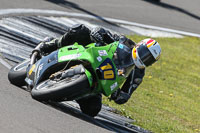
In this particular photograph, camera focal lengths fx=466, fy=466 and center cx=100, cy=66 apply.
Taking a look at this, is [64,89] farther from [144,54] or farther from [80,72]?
[144,54]

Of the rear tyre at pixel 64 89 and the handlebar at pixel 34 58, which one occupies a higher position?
the rear tyre at pixel 64 89

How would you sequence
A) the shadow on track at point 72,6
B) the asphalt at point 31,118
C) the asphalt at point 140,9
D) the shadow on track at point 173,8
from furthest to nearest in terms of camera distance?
1. the shadow on track at point 173,8
2. the shadow on track at point 72,6
3. the asphalt at point 140,9
4. the asphalt at point 31,118

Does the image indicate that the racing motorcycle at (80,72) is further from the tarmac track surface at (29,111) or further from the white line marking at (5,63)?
the white line marking at (5,63)

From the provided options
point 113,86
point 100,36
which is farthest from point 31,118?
point 100,36

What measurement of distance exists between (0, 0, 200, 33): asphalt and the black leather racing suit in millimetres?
6480

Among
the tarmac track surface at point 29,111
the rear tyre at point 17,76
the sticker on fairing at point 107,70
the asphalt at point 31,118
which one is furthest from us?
the rear tyre at point 17,76

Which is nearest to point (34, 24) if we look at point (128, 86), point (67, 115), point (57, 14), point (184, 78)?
point (57, 14)

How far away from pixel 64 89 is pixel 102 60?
2.44ft

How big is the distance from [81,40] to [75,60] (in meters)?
0.69

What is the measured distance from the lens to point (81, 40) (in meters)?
7.05

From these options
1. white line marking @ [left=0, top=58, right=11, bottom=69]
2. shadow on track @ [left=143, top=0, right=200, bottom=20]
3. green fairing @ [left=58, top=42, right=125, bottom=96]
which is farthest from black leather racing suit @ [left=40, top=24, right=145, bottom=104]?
shadow on track @ [left=143, top=0, right=200, bottom=20]

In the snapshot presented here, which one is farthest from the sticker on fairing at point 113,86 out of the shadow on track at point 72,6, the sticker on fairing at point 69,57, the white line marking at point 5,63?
the shadow on track at point 72,6

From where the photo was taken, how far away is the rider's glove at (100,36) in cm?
679

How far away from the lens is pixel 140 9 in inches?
672
